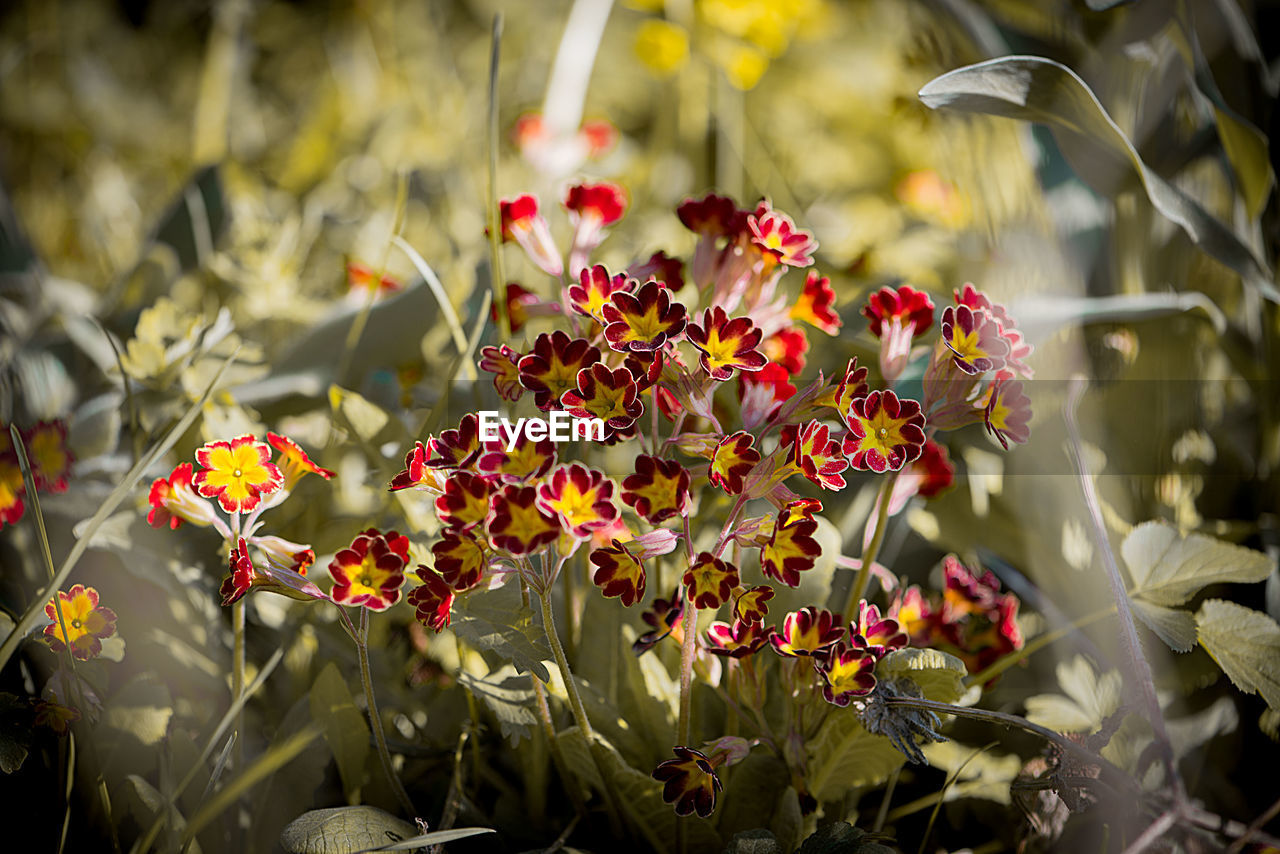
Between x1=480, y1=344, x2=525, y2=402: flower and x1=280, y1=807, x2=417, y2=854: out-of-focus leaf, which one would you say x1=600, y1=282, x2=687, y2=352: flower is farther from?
x1=280, y1=807, x2=417, y2=854: out-of-focus leaf

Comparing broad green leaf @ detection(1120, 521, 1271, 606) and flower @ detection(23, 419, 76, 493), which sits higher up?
flower @ detection(23, 419, 76, 493)

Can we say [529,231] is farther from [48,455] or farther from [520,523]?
[48,455]

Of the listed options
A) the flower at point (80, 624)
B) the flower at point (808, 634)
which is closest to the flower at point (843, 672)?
the flower at point (808, 634)

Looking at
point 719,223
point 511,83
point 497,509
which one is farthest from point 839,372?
point 511,83

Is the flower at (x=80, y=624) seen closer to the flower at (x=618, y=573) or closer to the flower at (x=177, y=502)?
the flower at (x=177, y=502)

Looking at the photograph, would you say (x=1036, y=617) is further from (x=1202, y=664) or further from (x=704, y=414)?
(x=704, y=414)

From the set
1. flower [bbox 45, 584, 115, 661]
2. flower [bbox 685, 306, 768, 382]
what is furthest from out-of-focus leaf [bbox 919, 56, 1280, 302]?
flower [bbox 45, 584, 115, 661]

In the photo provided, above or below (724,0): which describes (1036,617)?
below
